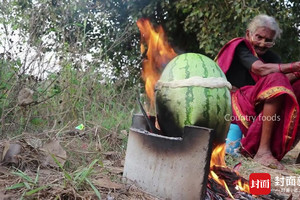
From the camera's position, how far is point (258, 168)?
3.64m

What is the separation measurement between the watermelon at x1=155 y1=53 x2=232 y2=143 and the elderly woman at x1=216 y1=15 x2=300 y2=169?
5.13 ft

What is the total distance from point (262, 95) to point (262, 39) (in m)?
0.75

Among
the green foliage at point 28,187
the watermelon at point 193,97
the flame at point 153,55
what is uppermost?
the flame at point 153,55

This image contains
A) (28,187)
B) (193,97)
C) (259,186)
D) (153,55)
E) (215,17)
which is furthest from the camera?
(215,17)

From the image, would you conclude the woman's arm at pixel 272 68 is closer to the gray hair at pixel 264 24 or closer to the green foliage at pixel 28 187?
the gray hair at pixel 264 24

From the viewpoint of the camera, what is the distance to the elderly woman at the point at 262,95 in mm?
3830

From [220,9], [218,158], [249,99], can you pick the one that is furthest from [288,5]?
[218,158]

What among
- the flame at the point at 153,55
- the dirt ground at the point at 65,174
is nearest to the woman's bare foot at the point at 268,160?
the dirt ground at the point at 65,174

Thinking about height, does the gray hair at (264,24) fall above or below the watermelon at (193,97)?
above

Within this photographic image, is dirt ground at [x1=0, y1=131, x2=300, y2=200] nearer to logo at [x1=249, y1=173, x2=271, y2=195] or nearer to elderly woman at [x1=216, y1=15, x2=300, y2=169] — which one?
logo at [x1=249, y1=173, x2=271, y2=195]

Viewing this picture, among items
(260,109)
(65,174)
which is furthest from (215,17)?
(65,174)

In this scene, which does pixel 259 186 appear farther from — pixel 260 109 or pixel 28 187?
pixel 260 109

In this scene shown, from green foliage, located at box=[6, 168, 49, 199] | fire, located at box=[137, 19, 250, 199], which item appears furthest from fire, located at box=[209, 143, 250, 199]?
green foliage, located at box=[6, 168, 49, 199]

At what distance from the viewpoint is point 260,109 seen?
163 inches
